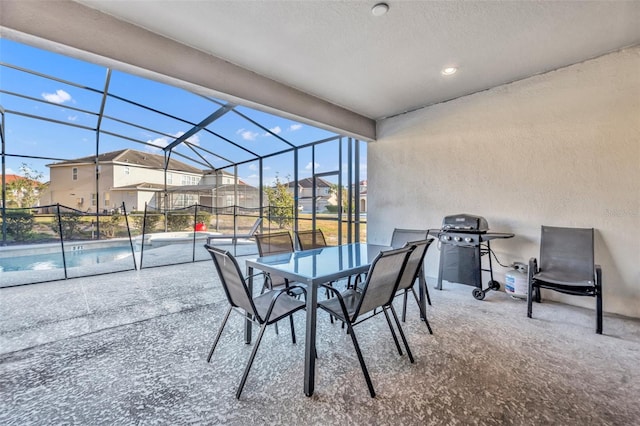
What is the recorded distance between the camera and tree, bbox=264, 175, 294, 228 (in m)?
7.12

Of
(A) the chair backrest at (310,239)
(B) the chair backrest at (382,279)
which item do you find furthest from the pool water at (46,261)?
(B) the chair backrest at (382,279)

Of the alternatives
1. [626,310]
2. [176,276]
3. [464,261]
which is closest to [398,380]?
[464,261]

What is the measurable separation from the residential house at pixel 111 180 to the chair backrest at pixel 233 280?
22.3 feet

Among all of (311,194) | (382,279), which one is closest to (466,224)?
(382,279)

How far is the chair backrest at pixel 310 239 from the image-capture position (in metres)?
3.17

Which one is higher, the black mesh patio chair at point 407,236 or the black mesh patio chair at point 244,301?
the black mesh patio chair at point 407,236

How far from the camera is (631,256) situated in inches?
110

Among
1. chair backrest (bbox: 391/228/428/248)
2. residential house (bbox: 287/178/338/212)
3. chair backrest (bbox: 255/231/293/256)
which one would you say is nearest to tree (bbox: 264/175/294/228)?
residential house (bbox: 287/178/338/212)

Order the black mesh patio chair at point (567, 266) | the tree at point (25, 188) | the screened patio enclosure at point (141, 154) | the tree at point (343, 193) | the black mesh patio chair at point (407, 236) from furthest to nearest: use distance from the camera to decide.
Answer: the tree at point (25, 188) → the tree at point (343, 193) → the screened patio enclosure at point (141, 154) → the black mesh patio chair at point (407, 236) → the black mesh patio chair at point (567, 266)

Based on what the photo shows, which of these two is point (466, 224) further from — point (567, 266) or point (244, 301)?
point (244, 301)

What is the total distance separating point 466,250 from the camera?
3.48 m

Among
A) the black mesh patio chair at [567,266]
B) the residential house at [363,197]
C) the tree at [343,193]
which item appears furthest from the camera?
the tree at [343,193]

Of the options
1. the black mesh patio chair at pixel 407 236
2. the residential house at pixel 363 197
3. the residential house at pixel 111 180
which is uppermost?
the residential house at pixel 111 180

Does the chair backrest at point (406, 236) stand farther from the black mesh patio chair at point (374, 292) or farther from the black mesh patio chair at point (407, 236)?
the black mesh patio chair at point (374, 292)
